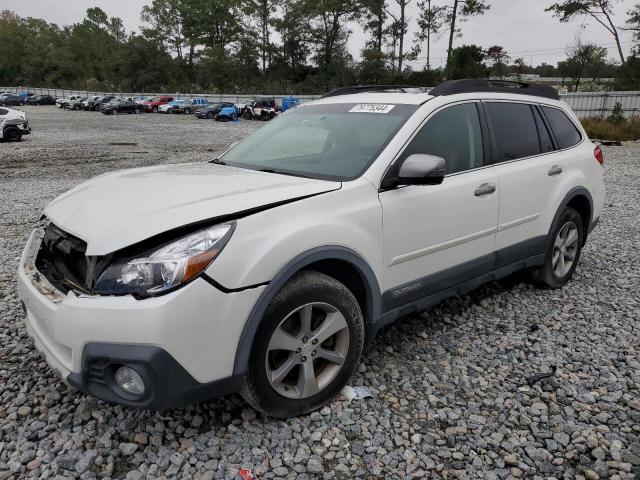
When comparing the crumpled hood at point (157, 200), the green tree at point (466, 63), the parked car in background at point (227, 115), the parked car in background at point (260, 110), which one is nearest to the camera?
the crumpled hood at point (157, 200)

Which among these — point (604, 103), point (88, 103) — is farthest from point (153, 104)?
point (604, 103)

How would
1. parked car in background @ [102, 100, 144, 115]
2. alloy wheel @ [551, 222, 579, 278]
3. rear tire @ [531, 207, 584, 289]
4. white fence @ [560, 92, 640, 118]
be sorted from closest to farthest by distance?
rear tire @ [531, 207, 584, 289] < alloy wheel @ [551, 222, 579, 278] < white fence @ [560, 92, 640, 118] < parked car in background @ [102, 100, 144, 115]

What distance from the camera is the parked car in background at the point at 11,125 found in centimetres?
1781

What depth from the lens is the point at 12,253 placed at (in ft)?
18.3

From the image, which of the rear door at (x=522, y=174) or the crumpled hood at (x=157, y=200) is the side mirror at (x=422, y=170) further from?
the rear door at (x=522, y=174)

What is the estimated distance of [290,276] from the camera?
2424mm

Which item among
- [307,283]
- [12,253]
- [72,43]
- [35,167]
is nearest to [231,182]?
[307,283]

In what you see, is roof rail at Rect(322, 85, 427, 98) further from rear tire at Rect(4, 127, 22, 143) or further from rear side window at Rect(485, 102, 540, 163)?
rear tire at Rect(4, 127, 22, 143)

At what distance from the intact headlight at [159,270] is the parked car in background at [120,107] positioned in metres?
44.4

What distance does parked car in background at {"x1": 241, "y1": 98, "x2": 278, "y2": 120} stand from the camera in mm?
33688

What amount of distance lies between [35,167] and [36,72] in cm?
9614

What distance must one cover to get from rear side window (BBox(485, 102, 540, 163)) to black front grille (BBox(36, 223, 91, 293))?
2.75m

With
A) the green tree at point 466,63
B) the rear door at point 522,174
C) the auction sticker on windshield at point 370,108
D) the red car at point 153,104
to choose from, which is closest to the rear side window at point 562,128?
the rear door at point 522,174

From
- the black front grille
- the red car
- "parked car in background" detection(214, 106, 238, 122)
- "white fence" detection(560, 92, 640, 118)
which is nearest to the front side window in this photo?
the black front grille
